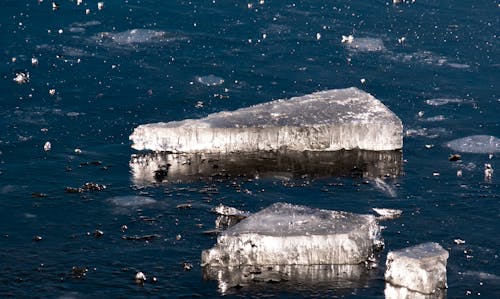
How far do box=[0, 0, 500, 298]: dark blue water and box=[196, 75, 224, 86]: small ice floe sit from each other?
12cm

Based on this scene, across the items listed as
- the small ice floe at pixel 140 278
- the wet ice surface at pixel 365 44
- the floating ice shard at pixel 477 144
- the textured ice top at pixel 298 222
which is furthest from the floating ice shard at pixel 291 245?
the wet ice surface at pixel 365 44

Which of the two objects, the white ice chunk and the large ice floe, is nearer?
the white ice chunk

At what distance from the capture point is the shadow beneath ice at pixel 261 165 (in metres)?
16.3

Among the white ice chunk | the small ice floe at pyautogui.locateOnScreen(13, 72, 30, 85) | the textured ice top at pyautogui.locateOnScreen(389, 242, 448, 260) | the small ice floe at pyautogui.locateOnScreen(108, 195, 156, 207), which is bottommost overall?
the white ice chunk

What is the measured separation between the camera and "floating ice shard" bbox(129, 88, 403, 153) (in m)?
16.8

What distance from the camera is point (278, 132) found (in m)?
16.8

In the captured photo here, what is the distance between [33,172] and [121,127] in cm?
217

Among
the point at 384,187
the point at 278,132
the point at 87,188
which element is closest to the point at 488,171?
the point at 384,187

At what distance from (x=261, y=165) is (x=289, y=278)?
355 cm

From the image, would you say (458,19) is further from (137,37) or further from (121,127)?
(121,127)

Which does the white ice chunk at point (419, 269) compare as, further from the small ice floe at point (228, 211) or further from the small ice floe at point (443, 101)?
the small ice floe at point (443, 101)

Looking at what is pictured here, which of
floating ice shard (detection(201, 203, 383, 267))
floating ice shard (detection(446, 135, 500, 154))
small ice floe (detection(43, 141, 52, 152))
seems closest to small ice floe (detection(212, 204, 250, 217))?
floating ice shard (detection(201, 203, 383, 267))

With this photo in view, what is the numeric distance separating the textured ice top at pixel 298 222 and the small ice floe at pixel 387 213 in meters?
0.93

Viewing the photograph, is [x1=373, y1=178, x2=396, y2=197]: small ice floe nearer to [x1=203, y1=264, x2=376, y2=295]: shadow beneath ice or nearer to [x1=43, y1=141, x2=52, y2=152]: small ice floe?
[x1=203, y1=264, x2=376, y2=295]: shadow beneath ice
